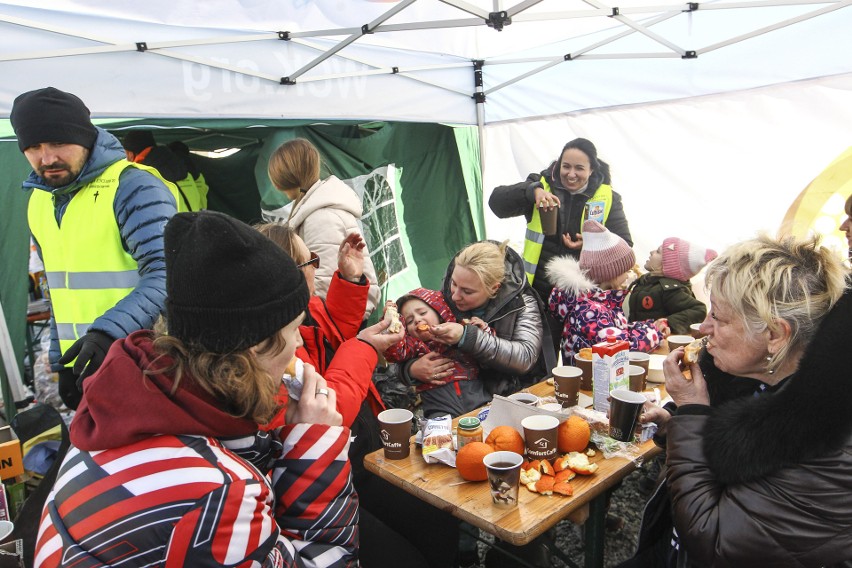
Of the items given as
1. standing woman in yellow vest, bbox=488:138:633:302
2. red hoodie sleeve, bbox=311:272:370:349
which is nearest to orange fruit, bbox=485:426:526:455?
red hoodie sleeve, bbox=311:272:370:349

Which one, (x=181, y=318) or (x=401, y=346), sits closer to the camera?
(x=181, y=318)

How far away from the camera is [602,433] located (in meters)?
2.13

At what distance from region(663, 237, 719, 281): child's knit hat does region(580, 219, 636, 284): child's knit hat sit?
0.58 meters

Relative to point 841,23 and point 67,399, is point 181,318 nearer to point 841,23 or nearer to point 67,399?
point 67,399

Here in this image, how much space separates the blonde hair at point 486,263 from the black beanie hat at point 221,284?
1.74m

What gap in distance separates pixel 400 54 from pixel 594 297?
10.2 ft

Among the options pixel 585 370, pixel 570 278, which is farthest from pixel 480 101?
pixel 585 370

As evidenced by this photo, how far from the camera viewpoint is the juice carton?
7.36 feet

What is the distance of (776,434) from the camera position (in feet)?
4.55

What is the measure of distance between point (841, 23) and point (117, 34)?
479cm

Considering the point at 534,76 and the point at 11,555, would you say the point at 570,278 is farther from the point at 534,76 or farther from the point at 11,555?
the point at 534,76

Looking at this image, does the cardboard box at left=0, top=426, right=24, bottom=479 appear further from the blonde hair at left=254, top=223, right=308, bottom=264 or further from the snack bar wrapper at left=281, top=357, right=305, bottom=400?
the snack bar wrapper at left=281, top=357, right=305, bottom=400

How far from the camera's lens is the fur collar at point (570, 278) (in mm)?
3258

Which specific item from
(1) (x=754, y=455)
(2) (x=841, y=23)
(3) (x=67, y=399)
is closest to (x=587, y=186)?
(2) (x=841, y=23)
